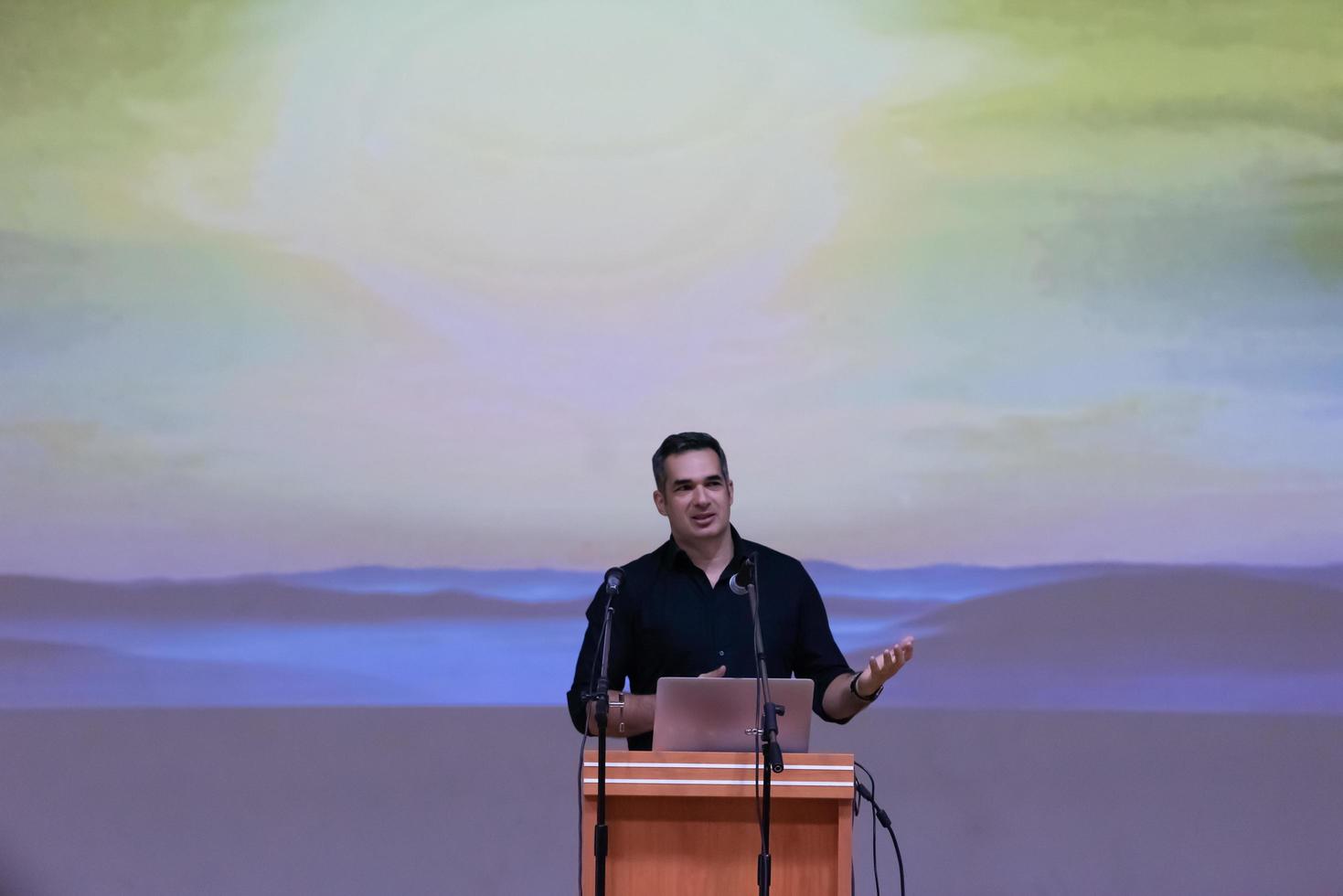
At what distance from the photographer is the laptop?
9.21 ft

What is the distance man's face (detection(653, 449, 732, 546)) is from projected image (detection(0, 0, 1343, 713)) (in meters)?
1.60

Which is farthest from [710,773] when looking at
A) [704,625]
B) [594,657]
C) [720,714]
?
[704,625]

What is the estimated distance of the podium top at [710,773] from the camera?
2756 mm

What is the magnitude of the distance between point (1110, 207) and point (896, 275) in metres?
0.83

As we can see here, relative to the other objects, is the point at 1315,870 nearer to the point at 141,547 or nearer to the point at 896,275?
the point at 896,275

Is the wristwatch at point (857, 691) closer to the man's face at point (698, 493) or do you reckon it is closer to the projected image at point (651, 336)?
the man's face at point (698, 493)

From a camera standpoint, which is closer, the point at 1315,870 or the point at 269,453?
the point at 1315,870

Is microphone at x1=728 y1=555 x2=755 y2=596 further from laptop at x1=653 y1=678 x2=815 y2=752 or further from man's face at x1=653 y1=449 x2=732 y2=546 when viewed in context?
man's face at x1=653 y1=449 x2=732 y2=546

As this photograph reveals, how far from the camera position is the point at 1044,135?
205 inches

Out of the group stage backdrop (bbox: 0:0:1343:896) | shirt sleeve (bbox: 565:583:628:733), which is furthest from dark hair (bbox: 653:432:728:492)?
stage backdrop (bbox: 0:0:1343:896)

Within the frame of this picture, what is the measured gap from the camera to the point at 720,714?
9.27ft

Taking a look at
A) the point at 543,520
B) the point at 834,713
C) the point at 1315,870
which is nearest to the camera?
the point at 834,713

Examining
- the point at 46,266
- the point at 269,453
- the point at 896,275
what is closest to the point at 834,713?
the point at 896,275

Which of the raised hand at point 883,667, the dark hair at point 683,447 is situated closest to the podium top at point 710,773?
the raised hand at point 883,667
